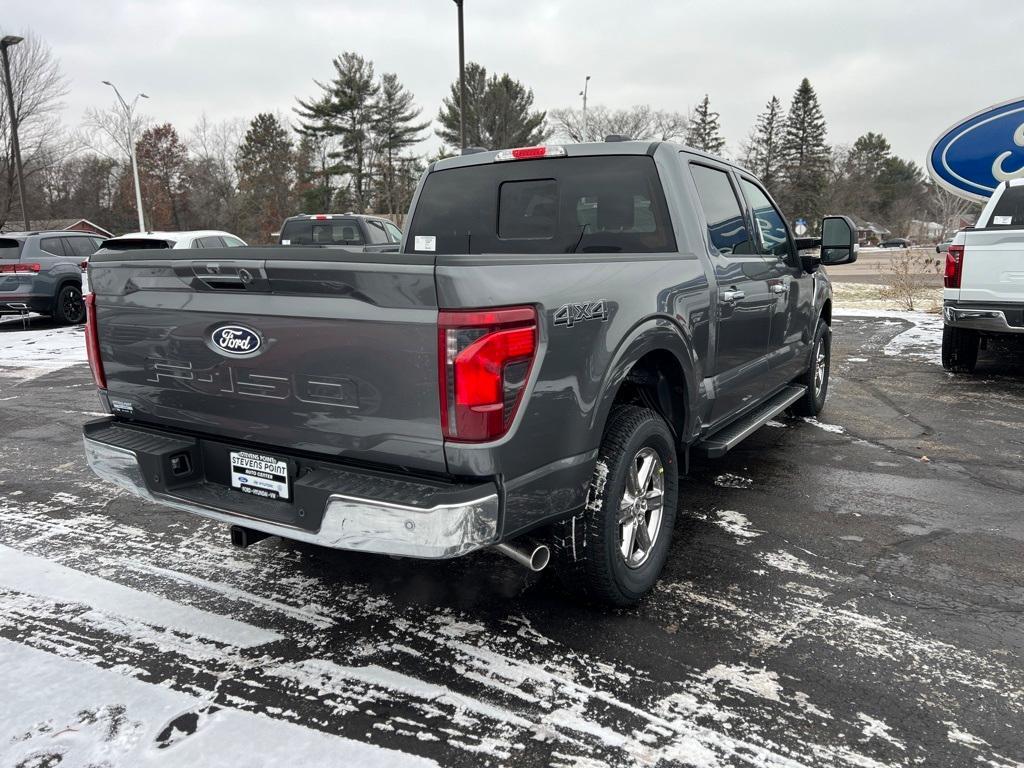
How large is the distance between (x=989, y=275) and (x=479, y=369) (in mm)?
6851

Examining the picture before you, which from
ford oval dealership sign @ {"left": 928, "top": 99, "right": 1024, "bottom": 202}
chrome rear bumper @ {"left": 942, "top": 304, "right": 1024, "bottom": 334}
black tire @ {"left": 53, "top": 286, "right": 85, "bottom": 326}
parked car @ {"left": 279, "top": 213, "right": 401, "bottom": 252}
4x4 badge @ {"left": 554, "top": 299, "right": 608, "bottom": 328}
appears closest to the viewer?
4x4 badge @ {"left": 554, "top": 299, "right": 608, "bottom": 328}

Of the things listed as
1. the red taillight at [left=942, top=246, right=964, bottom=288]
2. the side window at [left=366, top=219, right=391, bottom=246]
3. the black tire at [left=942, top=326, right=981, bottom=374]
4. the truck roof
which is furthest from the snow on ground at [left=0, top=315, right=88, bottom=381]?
the black tire at [left=942, top=326, right=981, bottom=374]

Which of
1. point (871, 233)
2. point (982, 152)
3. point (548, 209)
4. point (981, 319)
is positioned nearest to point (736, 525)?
point (548, 209)

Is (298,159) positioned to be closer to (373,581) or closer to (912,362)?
(912,362)

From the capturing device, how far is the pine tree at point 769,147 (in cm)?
7925

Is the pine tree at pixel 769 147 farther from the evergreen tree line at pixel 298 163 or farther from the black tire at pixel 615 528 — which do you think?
the black tire at pixel 615 528

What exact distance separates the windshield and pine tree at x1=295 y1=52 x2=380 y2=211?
42.7 m

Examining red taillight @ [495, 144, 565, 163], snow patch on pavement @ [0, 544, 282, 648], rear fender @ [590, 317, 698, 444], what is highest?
red taillight @ [495, 144, 565, 163]

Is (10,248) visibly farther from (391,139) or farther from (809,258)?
(391,139)

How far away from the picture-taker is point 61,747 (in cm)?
224

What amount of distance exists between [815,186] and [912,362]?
246ft

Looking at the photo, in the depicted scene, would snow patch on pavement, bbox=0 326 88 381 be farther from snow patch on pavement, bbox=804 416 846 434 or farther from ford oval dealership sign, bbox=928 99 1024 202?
ford oval dealership sign, bbox=928 99 1024 202

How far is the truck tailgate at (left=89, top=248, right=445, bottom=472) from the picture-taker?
7.52 ft

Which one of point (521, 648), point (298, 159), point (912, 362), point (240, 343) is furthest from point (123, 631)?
point (298, 159)
